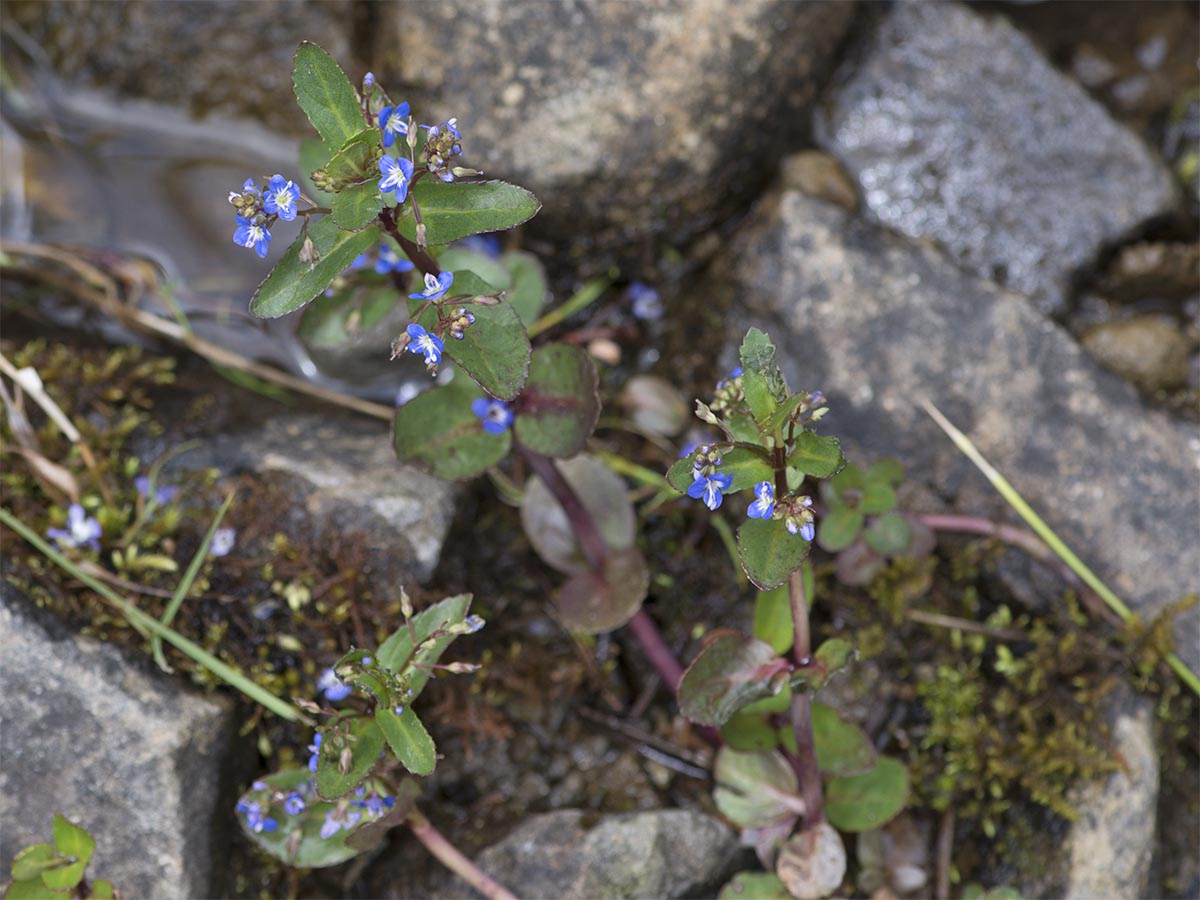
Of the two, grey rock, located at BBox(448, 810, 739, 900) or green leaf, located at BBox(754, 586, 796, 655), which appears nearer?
green leaf, located at BBox(754, 586, 796, 655)

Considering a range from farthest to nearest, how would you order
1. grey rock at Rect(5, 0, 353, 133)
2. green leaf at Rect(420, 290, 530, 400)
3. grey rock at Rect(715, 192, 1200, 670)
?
1. grey rock at Rect(5, 0, 353, 133)
2. grey rock at Rect(715, 192, 1200, 670)
3. green leaf at Rect(420, 290, 530, 400)

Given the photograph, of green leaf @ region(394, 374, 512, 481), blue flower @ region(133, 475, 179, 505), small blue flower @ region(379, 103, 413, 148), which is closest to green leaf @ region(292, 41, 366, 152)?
small blue flower @ region(379, 103, 413, 148)

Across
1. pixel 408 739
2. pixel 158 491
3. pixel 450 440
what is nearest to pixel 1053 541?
pixel 450 440

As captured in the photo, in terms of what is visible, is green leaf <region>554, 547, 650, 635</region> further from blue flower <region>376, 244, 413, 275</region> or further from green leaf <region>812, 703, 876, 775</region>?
blue flower <region>376, 244, 413, 275</region>

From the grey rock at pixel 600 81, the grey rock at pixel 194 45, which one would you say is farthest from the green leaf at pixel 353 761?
the grey rock at pixel 194 45

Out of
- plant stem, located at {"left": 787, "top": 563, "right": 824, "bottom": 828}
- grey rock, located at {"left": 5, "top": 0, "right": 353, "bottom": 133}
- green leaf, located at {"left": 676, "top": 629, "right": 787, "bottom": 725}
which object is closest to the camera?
plant stem, located at {"left": 787, "top": 563, "right": 824, "bottom": 828}

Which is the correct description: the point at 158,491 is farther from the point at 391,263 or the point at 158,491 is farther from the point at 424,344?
the point at 424,344
